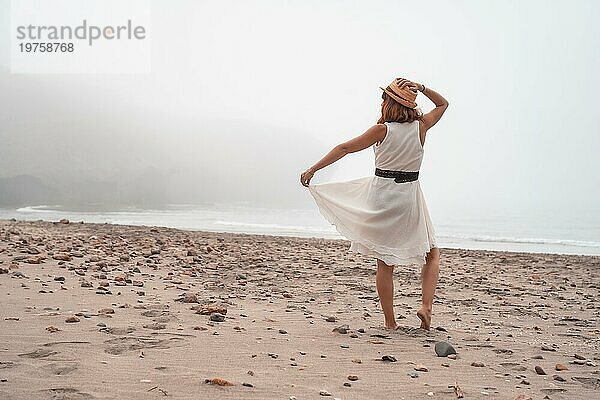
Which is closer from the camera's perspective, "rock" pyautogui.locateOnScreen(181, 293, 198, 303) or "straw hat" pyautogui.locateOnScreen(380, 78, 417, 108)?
"straw hat" pyautogui.locateOnScreen(380, 78, 417, 108)

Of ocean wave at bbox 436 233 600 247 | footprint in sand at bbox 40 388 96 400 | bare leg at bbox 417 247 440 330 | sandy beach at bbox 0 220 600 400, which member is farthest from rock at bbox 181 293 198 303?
ocean wave at bbox 436 233 600 247

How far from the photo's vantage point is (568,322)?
604 cm

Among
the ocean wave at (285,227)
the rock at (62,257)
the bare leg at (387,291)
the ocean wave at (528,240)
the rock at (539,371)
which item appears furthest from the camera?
the ocean wave at (285,227)

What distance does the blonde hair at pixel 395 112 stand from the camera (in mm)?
5234

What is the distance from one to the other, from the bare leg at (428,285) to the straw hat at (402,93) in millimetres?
1279

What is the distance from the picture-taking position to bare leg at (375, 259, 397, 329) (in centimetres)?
529

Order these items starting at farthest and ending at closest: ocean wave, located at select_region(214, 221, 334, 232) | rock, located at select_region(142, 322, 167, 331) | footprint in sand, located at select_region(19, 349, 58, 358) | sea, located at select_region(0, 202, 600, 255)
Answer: ocean wave, located at select_region(214, 221, 334, 232)
sea, located at select_region(0, 202, 600, 255)
rock, located at select_region(142, 322, 167, 331)
footprint in sand, located at select_region(19, 349, 58, 358)

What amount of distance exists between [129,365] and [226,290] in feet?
11.7

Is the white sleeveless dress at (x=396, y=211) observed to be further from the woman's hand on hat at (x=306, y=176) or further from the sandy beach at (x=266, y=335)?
the sandy beach at (x=266, y=335)

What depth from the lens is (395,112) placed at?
5230 millimetres

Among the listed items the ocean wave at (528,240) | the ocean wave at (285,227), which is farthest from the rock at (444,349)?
the ocean wave at (285,227)

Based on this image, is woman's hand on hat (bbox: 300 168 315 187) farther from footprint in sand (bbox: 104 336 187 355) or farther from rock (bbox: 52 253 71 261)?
rock (bbox: 52 253 71 261)

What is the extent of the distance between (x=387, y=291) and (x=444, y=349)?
1077 mm

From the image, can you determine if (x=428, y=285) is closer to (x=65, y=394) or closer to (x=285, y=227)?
(x=65, y=394)
